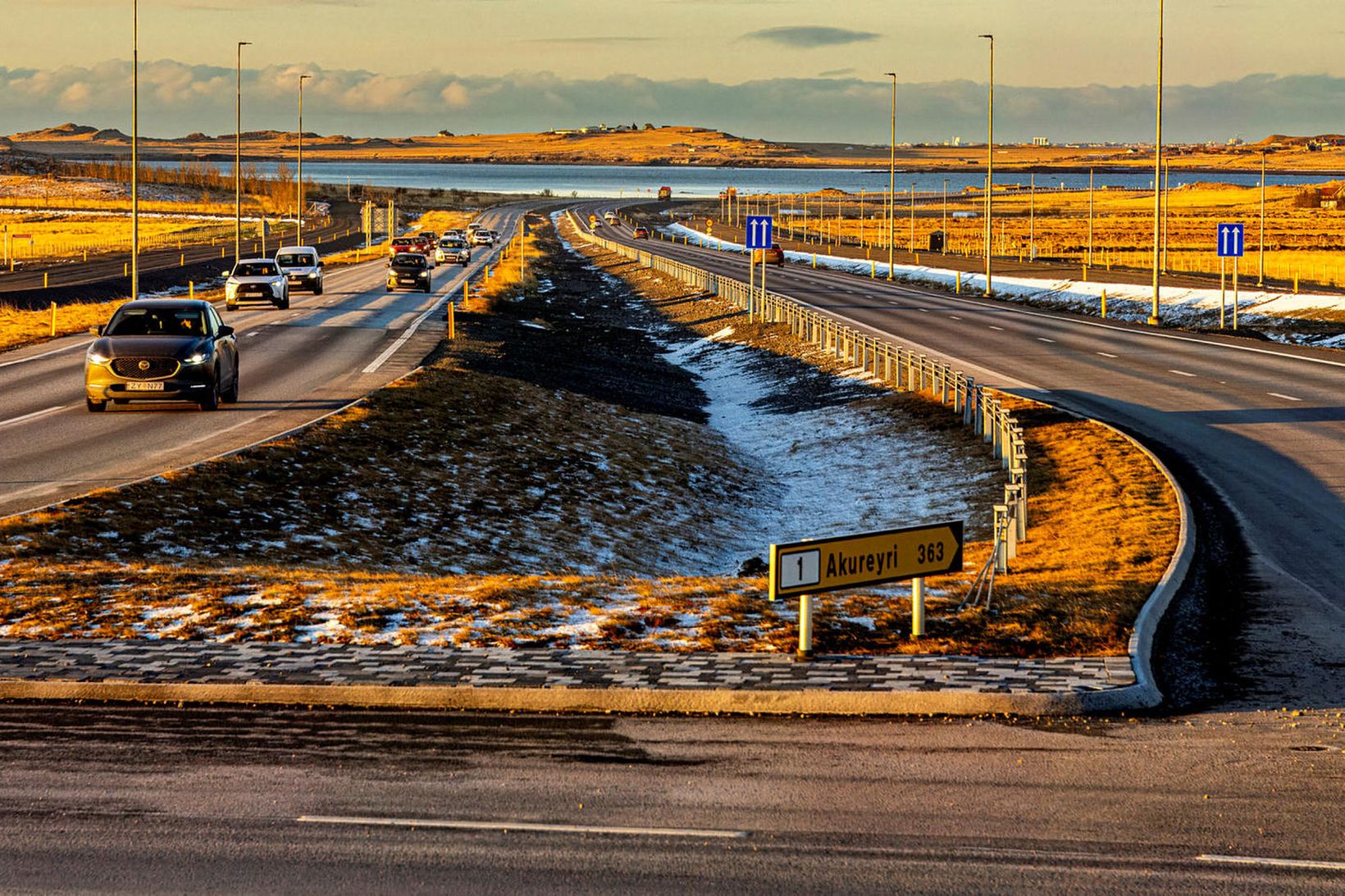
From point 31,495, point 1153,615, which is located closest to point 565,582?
point 1153,615

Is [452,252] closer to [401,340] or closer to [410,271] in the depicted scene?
[410,271]

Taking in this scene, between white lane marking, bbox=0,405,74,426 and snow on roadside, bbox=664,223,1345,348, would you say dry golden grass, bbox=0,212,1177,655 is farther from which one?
snow on roadside, bbox=664,223,1345,348

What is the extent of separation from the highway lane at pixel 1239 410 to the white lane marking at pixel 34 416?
64.4 ft

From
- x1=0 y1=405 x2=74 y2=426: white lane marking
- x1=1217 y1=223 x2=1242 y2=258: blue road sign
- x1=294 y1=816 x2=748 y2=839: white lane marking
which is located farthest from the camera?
x1=1217 y1=223 x2=1242 y2=258: blue road sign

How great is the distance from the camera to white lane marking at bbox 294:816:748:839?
872 cm

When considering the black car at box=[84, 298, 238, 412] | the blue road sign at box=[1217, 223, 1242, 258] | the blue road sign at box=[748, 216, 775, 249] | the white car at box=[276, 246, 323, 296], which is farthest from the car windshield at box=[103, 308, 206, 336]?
the white car at box=[276, 246, 323, 296]

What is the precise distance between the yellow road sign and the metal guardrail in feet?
1.89

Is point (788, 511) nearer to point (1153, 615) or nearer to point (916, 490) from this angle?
point (916, 490)

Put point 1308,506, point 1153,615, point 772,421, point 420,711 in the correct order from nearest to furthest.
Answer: point 420,711
point 1153,615
point 1308,506
point 772,421

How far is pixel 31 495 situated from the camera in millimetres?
19203

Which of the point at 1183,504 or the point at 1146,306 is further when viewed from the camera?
the point at 1146,306

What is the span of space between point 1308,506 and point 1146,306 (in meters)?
40.3

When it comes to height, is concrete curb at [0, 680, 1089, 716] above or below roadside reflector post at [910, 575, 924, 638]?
below

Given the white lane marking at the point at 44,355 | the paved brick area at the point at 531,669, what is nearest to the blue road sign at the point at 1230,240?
the white lane marking at the point at 44,355
